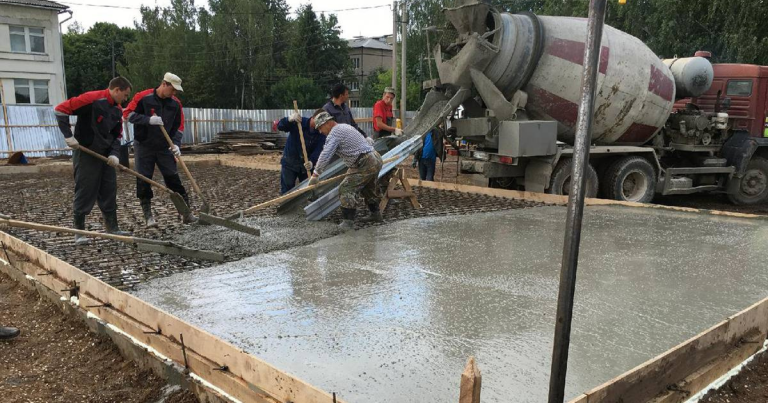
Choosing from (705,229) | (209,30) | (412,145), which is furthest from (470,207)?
(209,30)

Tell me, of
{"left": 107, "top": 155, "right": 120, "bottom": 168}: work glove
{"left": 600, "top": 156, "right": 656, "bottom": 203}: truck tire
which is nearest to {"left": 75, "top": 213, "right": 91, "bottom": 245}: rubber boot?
{"left": 107, "top": 155, "right": 120, "bottom": 168}: work glove

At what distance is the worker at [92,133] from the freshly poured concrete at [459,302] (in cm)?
173

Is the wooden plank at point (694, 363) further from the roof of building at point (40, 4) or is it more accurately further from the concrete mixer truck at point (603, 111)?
the roof of building at point (40, 4)

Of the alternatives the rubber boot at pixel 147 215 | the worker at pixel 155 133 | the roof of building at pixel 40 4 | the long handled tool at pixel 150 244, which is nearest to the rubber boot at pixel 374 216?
the worker at pixel 155 133

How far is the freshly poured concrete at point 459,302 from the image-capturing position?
249cm

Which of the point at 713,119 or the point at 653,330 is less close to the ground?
the point at 713,119

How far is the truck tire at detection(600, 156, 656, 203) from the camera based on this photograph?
7.70m

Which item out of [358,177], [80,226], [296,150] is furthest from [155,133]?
[358,177]

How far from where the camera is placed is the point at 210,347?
2500 millimetres

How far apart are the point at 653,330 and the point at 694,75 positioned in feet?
21.4

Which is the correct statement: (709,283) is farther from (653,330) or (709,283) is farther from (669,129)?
(669,129)

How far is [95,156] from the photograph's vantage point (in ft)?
16.1

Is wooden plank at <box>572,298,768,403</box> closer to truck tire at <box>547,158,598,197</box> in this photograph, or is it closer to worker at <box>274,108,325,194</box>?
truck tire at <box>547,158,598,197</box>

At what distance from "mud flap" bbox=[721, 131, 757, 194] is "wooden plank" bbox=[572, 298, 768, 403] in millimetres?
6486
